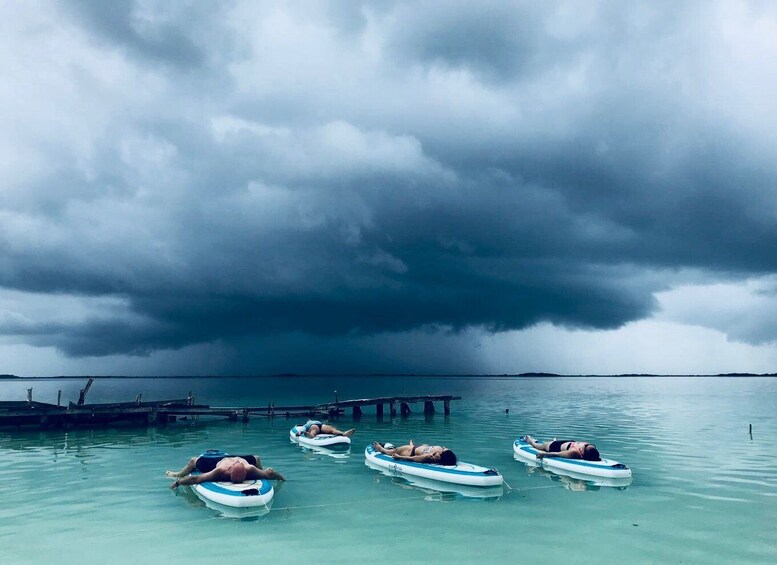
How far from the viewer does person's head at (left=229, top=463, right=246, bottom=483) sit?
18.3m

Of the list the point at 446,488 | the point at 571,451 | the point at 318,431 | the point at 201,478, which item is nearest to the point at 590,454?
the point at 571,451

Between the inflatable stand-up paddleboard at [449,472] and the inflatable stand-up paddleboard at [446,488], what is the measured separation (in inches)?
5.7

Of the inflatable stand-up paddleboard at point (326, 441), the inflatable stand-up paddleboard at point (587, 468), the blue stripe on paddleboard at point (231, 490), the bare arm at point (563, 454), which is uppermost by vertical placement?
the blue stripe on paddleboard at point (231, 490)

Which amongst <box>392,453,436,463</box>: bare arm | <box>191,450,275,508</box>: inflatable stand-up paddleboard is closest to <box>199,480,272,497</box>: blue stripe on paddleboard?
<box>191,450,275,508</box>: inflatable stand-up paddleboard

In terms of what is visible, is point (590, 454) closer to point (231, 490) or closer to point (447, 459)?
point (447, 459)

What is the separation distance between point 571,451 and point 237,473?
48.9 ft

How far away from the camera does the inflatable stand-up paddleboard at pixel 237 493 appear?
55.0ft

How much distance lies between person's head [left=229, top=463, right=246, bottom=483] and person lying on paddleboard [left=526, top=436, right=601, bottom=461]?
46.6 ft

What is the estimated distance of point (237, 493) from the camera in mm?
16875

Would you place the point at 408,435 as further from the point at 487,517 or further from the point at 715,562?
the point at 715,562

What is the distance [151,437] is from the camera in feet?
132

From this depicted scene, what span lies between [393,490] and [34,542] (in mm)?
11853

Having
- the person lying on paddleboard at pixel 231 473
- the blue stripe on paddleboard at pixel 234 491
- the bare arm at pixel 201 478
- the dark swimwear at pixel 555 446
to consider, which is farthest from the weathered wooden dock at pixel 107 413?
the dark swimwear at pixel 555 446

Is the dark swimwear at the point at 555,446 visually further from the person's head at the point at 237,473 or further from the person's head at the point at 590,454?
the person's head at the point at 237,473
